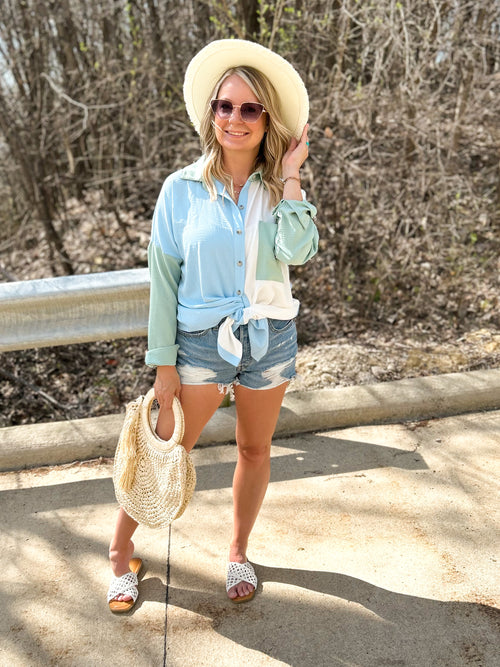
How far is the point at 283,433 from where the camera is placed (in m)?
3.53

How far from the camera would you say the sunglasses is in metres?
2.21

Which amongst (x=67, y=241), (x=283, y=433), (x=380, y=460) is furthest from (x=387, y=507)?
(x=67, y=241)

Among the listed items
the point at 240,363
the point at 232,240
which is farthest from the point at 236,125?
the point at 240,363

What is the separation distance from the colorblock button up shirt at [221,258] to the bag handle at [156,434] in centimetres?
18

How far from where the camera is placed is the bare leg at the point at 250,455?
246cm

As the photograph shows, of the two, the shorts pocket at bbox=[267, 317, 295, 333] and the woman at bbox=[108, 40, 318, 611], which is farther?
the shorts pocket at bbox=[267, 317, 295, 333]

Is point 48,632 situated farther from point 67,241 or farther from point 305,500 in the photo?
point 67,241

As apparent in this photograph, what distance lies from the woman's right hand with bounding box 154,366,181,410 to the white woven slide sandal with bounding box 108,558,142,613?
2.34ft

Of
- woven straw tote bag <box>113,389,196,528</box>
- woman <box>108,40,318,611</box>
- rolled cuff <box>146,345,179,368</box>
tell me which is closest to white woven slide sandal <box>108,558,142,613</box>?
woman <box>108,40,318,611</box>

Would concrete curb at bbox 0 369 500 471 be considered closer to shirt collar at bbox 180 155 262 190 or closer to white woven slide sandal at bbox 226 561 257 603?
white woven slide sandal at bbox 226 561 257 603

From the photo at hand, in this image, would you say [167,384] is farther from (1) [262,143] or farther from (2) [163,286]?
(1) [262,143]

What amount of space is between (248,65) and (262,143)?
10.4 inches

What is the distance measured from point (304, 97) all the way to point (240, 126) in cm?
30

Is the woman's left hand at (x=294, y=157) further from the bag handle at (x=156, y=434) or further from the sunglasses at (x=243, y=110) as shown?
the bag handle at (x=156, y=434)
